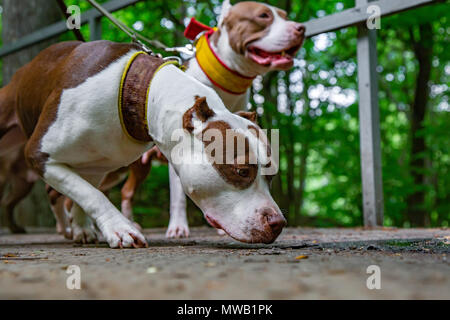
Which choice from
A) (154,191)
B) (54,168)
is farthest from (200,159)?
(154,191)

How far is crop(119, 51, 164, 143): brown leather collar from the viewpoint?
222 cm

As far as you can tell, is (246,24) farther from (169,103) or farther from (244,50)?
(169,103)

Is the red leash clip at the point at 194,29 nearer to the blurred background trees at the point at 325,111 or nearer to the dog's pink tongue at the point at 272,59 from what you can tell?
the dog's pink tongue at the point at 272,59

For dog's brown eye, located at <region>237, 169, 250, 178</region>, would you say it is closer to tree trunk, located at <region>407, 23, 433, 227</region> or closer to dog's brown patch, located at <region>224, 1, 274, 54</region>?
dog's brown patch, located at <region>224, 1, 274, 54</region>

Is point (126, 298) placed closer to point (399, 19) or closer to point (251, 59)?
point (251, 59)

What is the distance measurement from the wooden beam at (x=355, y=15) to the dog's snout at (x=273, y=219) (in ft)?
7.66

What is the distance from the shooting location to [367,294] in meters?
0.89

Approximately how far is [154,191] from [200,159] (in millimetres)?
4970

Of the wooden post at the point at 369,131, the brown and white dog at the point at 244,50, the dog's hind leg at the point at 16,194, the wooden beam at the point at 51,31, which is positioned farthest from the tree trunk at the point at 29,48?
the wooden post at the point at 369,131

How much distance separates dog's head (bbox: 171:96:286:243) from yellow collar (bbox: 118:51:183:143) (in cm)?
30

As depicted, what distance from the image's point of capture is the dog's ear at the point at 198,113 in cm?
199

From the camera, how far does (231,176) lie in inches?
74.4

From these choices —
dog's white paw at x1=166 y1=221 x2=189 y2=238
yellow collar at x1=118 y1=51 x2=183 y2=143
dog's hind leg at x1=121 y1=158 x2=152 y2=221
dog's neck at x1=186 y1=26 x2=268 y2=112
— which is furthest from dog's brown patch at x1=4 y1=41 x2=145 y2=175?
dog's hind leg at x1=121 y1=158 x2=152 y2=221
